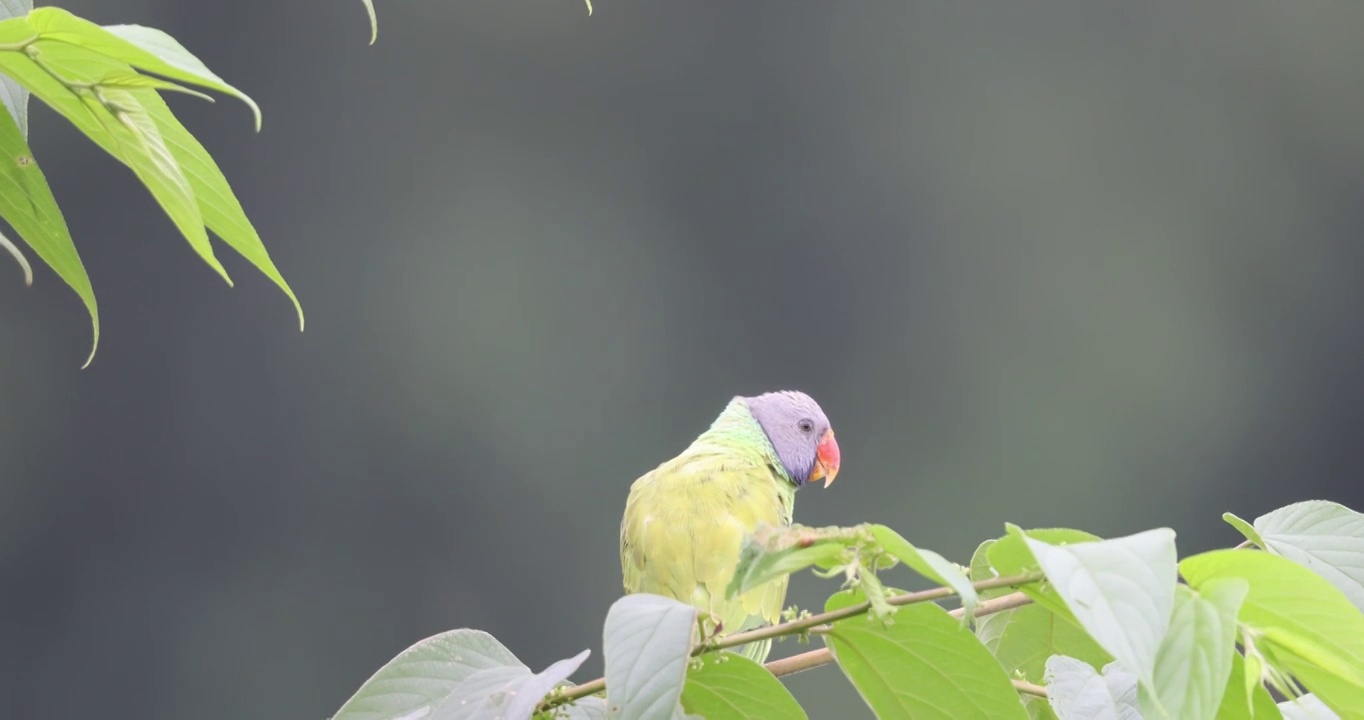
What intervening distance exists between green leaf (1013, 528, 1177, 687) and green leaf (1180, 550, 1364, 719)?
0.06 m

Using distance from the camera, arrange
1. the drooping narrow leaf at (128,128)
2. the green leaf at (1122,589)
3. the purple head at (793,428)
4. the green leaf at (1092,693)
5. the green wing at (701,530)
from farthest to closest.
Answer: the purple head at (793,428), the green wing at (701,530), the green leaf at (1092,693), the drooping narrow leaf at (128,128), the green leaf at (1122,589)

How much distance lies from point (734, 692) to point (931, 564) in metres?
0.15

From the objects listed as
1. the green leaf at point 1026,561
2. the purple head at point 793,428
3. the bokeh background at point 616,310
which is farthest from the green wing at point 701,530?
the bokeh background at point 616,310

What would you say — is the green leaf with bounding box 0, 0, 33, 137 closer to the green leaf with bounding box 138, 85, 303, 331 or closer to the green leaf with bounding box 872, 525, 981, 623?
the green leaf with bounding box 138, 85, 303, 331

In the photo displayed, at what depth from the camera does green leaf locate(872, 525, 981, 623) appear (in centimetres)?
45

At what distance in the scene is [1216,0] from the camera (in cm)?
647

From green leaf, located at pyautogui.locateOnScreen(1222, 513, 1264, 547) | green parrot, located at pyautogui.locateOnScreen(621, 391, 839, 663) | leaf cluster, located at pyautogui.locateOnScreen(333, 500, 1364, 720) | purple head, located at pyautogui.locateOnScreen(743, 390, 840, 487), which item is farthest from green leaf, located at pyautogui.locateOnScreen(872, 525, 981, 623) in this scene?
purple head, located at pyautogui.locateOnScreen(743, 390, 840, 487)

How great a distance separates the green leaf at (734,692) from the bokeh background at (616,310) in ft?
16.6

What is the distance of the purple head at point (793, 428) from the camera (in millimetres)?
2215

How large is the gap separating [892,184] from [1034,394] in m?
1.18

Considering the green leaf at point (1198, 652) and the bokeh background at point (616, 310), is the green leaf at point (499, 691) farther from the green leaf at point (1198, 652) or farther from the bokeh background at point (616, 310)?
the bokeh background at point (616, 310)

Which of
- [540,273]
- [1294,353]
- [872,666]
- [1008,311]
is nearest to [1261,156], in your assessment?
[1294,353]

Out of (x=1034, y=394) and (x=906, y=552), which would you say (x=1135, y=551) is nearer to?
(x=906, y=552)

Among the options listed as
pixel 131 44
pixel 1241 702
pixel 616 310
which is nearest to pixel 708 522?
pixel 1241 702
